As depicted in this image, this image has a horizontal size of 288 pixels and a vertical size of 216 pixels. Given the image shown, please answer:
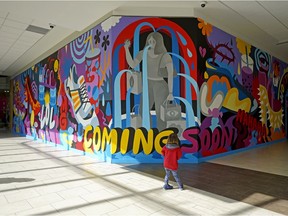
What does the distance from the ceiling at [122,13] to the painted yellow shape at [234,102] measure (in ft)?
6.19

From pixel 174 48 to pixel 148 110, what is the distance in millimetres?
1736

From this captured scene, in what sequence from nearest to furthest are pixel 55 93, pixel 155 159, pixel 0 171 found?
pixel 0 171, pixel 155 159, pixel 55 93

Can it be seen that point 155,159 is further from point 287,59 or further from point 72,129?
point 287,59

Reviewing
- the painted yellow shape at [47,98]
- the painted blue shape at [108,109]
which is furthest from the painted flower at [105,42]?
the painted yellow shape at [47,98]

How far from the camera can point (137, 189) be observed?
11.9 ft

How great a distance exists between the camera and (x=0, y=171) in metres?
4.91

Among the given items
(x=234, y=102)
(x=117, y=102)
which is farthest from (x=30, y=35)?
(x=234, y=102)

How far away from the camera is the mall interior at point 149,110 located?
11.0 ft

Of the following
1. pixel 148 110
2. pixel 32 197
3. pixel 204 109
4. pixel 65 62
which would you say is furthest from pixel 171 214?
pixel 65 62

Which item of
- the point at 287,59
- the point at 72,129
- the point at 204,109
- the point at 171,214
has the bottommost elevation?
the point at 171,214

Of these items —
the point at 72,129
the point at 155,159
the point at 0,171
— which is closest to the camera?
the point at 0,171

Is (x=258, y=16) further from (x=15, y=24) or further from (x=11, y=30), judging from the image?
(x=11, y=30)

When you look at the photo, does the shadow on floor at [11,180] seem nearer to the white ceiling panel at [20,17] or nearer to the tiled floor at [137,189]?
the tiled floor at [137,189]

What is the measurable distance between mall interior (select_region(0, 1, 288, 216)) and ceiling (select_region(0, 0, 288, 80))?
1.3 inches
